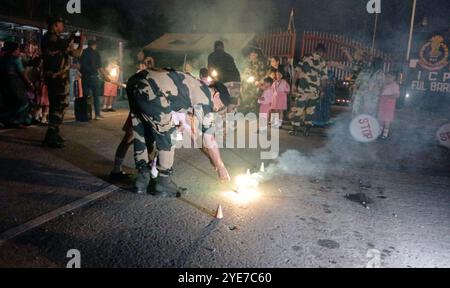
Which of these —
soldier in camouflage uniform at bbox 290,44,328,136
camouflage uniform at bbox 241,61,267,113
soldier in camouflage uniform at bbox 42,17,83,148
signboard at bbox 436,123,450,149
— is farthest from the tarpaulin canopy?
soldier in camouflage uniform at bbox 42,17,83,148

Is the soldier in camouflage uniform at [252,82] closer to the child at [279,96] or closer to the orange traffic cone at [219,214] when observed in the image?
the child at [279,96]

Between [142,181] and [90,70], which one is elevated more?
[90,70]

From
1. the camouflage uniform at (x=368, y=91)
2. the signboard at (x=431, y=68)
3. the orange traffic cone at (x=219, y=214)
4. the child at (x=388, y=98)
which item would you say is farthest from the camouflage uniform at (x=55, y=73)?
the signboard at (x=431, y=68)

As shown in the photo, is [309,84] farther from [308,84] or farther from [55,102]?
[55,102]

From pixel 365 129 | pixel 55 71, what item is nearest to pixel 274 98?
pixel 365 129

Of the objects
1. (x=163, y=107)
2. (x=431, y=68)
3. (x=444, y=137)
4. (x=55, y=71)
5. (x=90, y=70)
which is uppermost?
(x=431, y=68)

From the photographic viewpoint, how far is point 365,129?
35.2ft

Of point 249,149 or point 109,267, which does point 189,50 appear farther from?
point 109,267

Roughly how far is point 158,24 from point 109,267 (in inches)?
1086

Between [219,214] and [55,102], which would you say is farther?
[55,102]

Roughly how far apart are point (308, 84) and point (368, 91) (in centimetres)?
214

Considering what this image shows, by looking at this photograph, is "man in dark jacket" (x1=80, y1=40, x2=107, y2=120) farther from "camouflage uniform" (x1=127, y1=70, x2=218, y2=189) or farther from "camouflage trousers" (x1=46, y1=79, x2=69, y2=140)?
"camouflage uniform" (x1=127, y1=70, x2=218, y2=189)

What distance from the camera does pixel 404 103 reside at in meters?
20.2

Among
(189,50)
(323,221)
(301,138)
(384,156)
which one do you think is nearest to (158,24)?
(189,50)
